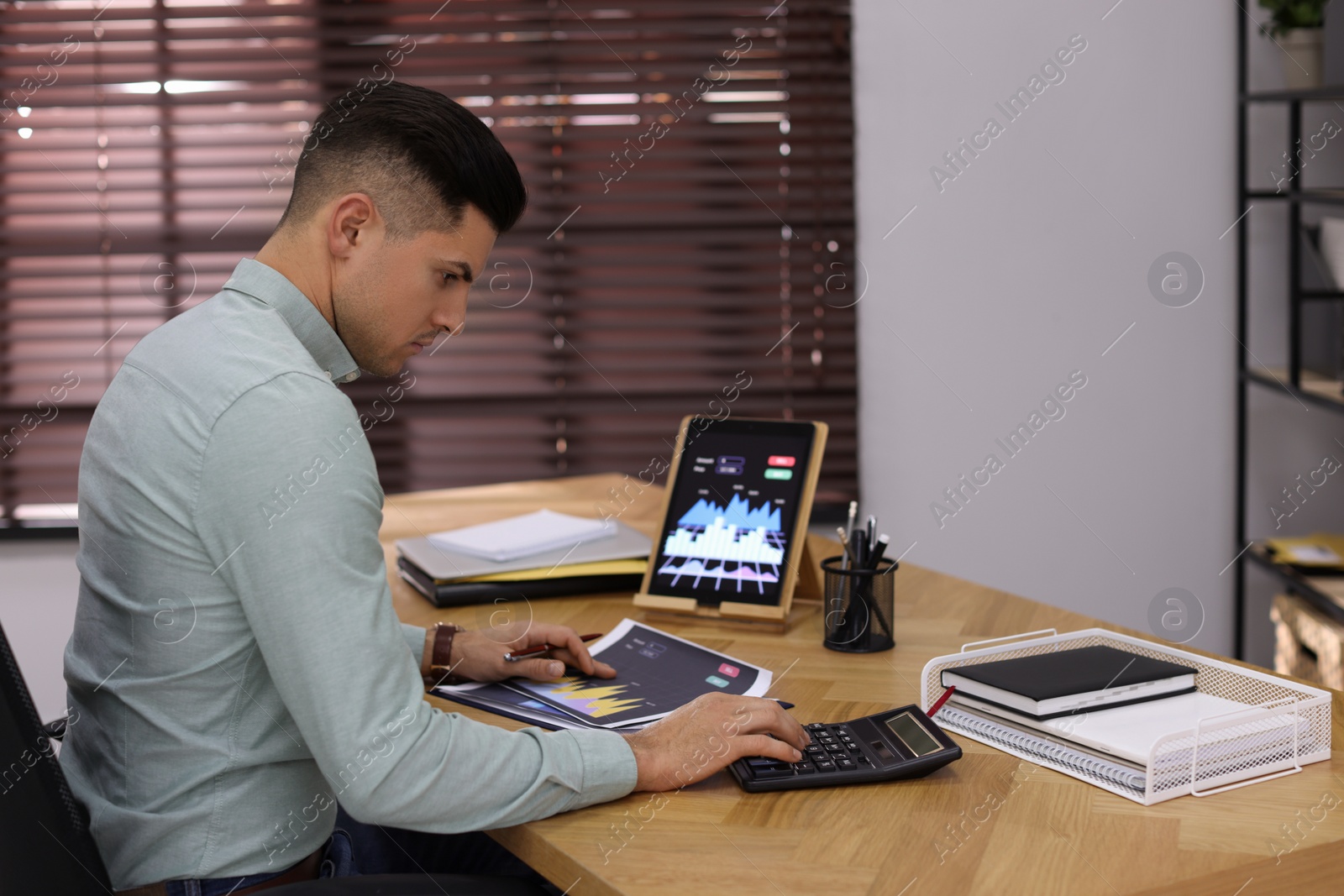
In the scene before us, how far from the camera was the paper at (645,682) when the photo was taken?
4.49ft

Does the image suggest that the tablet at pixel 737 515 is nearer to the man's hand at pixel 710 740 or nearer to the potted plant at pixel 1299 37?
the man's hand at pixel 710 740

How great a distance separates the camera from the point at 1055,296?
315 centimetres

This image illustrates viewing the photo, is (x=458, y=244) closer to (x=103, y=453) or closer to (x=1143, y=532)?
(x=103, y=453)

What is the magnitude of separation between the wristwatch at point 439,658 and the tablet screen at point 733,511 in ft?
1.13

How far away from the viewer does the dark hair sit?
1247 mm

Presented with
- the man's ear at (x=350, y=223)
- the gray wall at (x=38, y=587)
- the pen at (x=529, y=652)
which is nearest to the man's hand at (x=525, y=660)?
the pen at (x=529, y=652)

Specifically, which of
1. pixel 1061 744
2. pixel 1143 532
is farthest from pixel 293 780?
pixel 1143 532

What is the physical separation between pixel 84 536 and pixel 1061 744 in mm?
1043

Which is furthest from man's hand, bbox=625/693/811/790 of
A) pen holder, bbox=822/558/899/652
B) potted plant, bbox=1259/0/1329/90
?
potted plant, bbox=1259/0/1329/90

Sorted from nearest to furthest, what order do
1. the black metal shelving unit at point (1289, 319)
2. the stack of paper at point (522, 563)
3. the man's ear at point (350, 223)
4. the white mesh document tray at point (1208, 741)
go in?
the white mesh document tray at point (1208, 741), the man's ear at point (350, 223), the stack of paper at point (522, 563), the black metal shelving unit at point (1289, 319)

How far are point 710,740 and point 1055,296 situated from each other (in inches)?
90.5

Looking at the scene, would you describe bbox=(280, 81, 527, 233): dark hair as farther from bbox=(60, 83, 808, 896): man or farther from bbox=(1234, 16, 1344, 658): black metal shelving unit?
bbox=(1234, 16, 1344, 658): black metal shelving unit

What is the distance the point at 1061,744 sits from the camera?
122cm

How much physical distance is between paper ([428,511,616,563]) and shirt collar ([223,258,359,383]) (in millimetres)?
680
